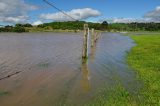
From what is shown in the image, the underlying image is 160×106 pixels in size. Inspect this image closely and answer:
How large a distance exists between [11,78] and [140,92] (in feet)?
22.5

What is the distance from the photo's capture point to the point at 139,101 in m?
9.92

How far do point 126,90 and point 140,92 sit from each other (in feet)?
2.27

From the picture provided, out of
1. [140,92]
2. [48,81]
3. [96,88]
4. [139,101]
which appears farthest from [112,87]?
[48,81]

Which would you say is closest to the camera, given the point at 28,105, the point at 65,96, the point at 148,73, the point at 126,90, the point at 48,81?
the point at 28,105

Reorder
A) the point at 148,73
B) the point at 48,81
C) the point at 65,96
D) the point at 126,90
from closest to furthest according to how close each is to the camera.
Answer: the point at 65,96
the point at 126,90
the point at 48,81
the point at 148,73

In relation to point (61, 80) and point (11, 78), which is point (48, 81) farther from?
point (11, 78)

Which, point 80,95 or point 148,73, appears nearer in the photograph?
point 80,95

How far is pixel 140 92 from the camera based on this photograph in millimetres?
11180

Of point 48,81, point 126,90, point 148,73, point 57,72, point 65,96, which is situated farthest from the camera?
point 57,72

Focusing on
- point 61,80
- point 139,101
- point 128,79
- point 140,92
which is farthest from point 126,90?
point 61,80

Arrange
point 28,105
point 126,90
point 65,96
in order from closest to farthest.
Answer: point 28,105 < point 65,96 < point 126,90

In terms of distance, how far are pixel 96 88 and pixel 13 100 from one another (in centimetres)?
376

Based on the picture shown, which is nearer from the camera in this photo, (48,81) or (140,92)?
Result: (140,92)

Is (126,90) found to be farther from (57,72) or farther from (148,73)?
(57,72)
